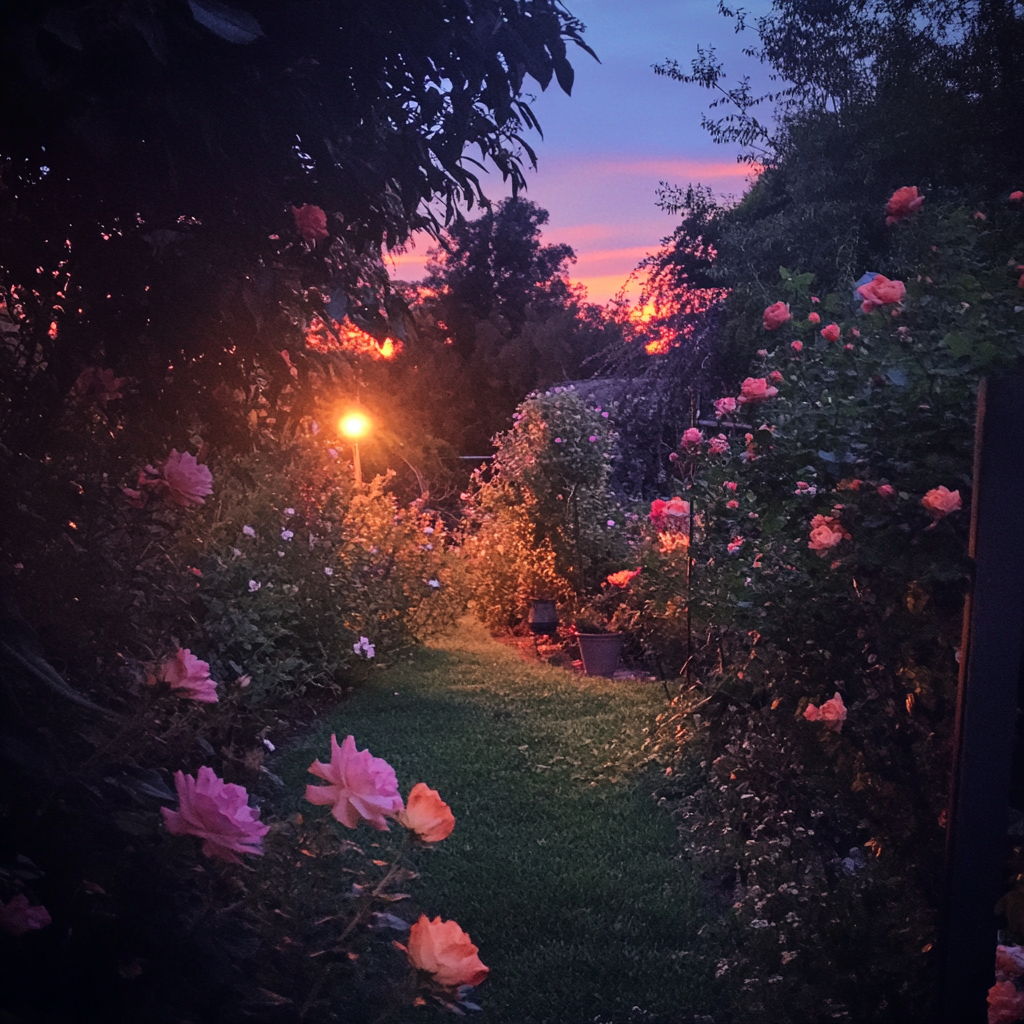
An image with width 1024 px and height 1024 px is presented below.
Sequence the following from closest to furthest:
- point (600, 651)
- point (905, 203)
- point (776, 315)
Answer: point (905, 203), point (776, 315), point (600, 651)

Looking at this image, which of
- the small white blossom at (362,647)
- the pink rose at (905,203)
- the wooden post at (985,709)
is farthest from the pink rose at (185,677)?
the small white blossom at (362,647)

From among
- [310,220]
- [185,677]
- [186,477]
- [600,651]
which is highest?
[310,220]

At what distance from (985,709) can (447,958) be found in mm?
1040

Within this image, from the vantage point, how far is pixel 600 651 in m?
6.53

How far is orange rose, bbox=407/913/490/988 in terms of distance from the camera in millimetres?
1130

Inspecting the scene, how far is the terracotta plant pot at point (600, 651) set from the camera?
650cm

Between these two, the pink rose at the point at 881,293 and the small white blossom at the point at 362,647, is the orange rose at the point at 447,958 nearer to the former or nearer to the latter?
the pink rose at the point at 881,293

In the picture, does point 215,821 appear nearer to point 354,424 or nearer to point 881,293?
point 881,293

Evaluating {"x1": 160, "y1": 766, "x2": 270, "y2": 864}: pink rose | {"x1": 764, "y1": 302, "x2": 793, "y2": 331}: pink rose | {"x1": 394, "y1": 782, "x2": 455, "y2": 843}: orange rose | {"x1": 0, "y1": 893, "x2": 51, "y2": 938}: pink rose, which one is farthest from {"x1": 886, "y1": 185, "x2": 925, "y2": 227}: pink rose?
{"x1": 0, "y1": 893, "x2": 51, "y2": 938}: pink rose

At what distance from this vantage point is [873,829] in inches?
91.9

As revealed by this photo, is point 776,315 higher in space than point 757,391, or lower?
higher

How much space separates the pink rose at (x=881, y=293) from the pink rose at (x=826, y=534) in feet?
2.18

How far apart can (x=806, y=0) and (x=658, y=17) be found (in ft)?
26.8

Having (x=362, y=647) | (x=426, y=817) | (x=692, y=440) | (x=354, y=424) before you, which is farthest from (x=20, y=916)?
(x=354, y=424)
